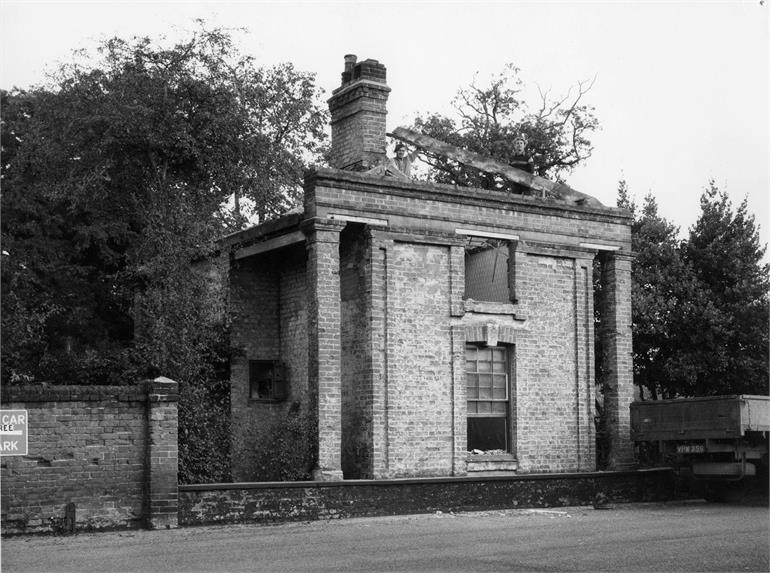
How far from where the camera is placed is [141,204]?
83.0 ft

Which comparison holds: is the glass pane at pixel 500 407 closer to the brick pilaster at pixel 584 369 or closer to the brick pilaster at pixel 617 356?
the brick pilaster at pixel 584 369

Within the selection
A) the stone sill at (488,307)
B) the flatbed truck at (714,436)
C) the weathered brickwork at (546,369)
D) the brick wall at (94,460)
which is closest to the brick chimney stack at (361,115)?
the stone sill at (488,307)

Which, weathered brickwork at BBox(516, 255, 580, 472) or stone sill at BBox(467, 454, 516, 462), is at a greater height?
weathered brickwork at BBox(516, 255, 580, 472)

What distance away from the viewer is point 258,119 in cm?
2605

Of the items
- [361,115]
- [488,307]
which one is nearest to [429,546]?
[488,307]

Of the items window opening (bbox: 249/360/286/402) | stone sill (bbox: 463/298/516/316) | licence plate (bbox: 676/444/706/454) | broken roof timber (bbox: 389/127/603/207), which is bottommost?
licence plate (bbox: 676/444/706/454)

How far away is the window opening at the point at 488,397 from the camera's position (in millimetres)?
22266

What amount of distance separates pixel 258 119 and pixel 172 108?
234 centimetres

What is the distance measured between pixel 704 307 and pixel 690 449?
28.3 feet

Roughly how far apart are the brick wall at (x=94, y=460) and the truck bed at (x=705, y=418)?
9670 mm

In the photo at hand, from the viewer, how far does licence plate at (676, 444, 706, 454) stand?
20828 millimetres

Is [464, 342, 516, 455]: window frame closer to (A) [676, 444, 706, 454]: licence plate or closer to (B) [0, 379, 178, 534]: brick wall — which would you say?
(A) [676, 444, 706, 454]: licence plate

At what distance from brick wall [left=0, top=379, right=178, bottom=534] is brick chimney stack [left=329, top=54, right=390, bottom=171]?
27.1 ft

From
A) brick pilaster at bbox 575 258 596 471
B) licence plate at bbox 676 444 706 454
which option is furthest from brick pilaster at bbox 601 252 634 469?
licence plate at bbox 676 444 706 454
